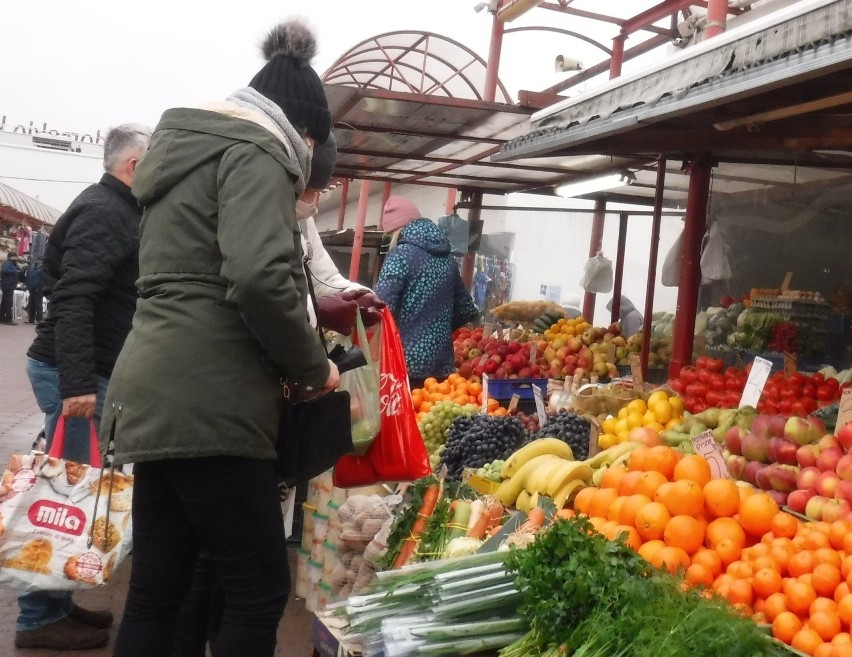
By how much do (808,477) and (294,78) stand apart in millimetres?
2403

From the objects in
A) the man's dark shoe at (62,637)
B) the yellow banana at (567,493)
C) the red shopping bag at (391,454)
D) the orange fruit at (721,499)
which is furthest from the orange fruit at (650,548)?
the man's dark shoe at (62,637)

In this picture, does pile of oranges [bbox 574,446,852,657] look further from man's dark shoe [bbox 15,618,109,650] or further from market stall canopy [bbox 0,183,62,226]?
market stall canopy [bbox 0,183,62,226]

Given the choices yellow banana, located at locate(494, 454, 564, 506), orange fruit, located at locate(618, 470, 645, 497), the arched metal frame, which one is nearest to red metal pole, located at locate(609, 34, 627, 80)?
the arched metal frame

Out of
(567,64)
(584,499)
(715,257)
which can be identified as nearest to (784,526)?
(584,499)

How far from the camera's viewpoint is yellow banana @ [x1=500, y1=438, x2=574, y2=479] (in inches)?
171

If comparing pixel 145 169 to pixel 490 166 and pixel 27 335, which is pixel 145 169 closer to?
pixel 490 166

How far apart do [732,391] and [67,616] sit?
3.72m

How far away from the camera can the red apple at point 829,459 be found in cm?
333

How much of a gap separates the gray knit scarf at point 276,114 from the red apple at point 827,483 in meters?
2.19

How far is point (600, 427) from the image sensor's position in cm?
510

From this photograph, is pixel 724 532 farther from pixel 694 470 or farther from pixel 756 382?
pixel 756 382

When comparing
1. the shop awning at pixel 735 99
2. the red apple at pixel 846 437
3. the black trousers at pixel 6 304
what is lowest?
the black trousers at pixel 6 304

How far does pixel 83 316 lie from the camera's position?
3.54 meters

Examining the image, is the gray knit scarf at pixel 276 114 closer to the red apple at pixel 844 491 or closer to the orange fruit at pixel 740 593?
the orange fruit at pixel 740 593
